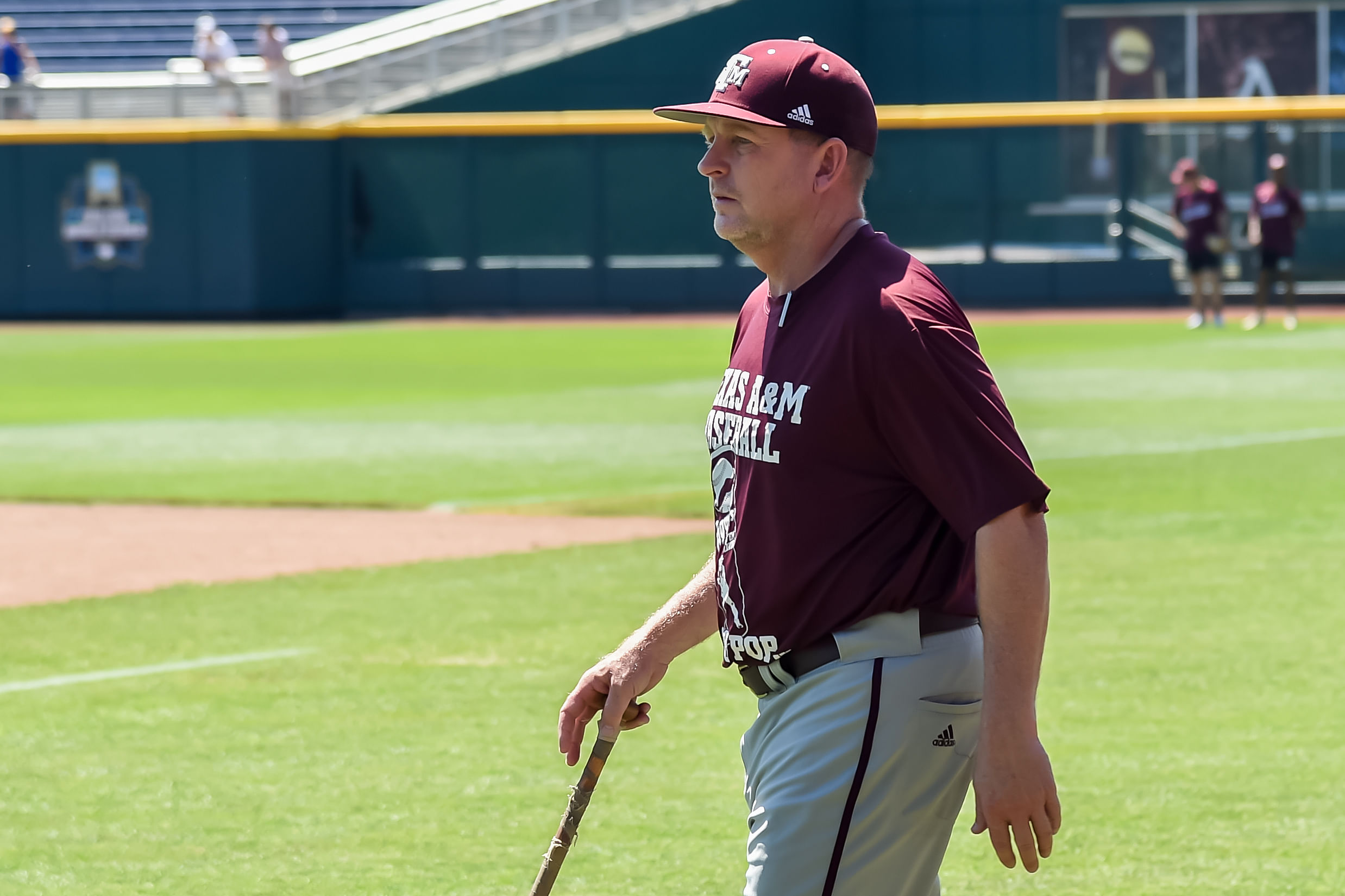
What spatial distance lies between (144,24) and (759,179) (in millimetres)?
39990

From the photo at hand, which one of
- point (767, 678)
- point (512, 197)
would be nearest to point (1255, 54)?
point (512, 197)

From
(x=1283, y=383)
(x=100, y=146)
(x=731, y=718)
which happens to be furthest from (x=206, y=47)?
(x=731, y=718)

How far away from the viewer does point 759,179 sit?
12.0 feet

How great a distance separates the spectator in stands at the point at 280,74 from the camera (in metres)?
34.6

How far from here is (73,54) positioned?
40.9 metres

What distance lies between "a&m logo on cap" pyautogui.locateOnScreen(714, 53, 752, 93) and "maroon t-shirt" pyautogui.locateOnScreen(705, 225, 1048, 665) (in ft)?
1.07

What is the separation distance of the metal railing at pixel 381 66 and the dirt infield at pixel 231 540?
21899mm

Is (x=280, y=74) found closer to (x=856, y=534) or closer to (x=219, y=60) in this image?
(x=219, y=60)

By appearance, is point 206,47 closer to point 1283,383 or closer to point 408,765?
point 1283,383

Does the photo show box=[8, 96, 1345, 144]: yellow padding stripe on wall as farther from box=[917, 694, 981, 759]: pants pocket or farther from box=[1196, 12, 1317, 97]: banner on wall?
box=[917, 694, 981, 759]: pants pocket

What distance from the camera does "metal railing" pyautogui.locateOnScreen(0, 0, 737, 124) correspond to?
34.4 metres

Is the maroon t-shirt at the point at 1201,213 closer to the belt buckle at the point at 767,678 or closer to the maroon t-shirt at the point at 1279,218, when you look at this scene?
the maroon t-shirt at the point at 1279,218

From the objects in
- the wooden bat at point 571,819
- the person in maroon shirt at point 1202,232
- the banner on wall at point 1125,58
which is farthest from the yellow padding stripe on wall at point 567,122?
the wooden bat at point 571,819

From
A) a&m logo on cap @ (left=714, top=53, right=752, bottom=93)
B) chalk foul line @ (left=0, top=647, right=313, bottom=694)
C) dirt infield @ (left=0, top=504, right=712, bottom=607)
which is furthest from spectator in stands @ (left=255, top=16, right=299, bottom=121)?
a&m logo on cap @ (left=714, top=53, right=752, bottom=93)
